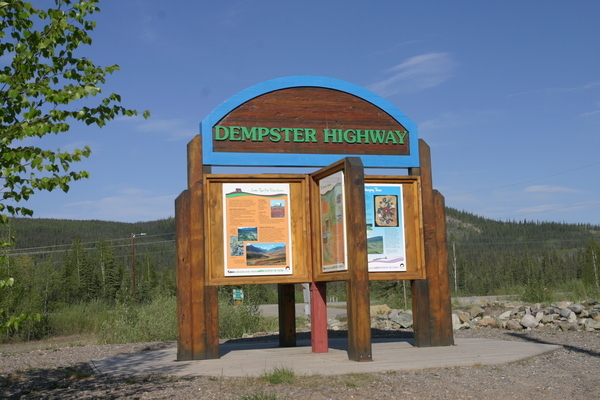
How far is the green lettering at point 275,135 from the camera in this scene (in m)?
10.1

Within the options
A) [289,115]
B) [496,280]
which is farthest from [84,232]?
[289,115]

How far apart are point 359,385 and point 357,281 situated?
1.97 m

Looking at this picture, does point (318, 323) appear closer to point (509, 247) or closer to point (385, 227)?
point (385, 227)

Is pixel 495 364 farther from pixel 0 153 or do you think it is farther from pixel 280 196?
pixel 0 153

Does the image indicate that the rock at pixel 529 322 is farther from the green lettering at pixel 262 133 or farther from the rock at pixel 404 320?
the green lettering at pixel 262 133

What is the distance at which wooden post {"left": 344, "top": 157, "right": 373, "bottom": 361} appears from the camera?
8.44 metres

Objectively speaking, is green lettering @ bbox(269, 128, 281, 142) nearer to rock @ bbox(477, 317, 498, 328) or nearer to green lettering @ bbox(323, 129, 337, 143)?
green lettering @ bbox(323, 129, 337, 143)

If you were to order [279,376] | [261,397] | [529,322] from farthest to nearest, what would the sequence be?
1. [529,322]
2. [279,376]
3. [261,397]

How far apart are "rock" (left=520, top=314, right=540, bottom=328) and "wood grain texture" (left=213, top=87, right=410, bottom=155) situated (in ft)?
20.1

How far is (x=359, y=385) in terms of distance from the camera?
22.0ft

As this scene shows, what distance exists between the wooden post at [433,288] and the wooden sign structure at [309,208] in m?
0.02

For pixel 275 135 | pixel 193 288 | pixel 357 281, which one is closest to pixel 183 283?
pixel 193 288

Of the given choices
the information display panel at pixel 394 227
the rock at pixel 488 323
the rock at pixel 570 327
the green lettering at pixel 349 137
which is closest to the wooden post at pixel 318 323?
the information display panel at pixel 394 227

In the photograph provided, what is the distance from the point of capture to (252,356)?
31.6 feet
